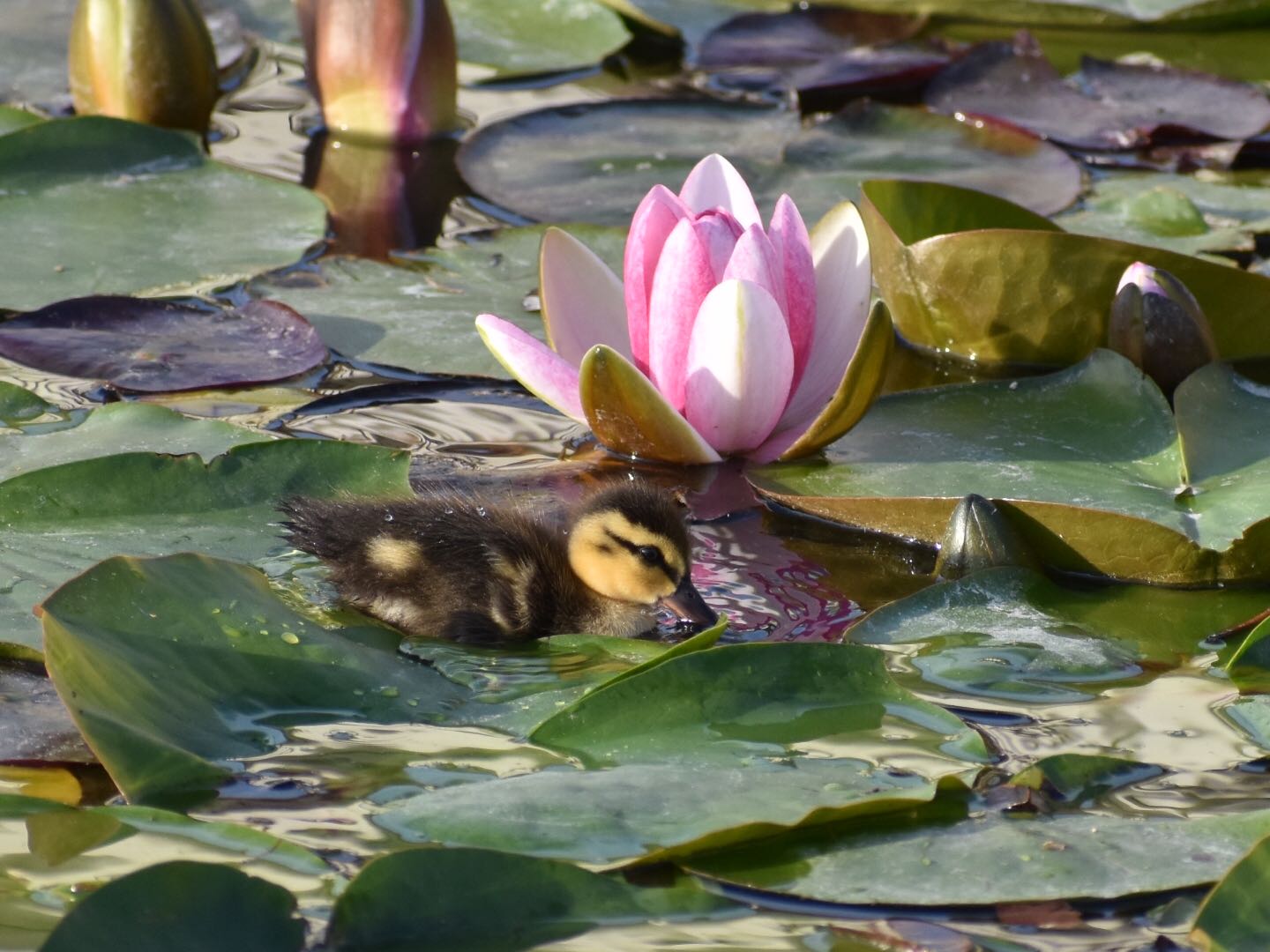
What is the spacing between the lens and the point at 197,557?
2.32m

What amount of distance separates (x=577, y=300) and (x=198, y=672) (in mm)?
1277

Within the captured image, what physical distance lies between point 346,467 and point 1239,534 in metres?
1.39

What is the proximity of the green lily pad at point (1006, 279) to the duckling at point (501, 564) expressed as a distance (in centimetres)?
104

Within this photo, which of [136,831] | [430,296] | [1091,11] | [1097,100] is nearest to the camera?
[136,831]

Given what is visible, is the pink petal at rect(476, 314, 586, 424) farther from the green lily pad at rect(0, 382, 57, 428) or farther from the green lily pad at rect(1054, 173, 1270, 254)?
the green lily pad at rect(1054, 173, 1270, 254)

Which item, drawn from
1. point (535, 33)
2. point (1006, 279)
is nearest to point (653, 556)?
point (1006, 279)

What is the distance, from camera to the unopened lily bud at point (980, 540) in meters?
2.64

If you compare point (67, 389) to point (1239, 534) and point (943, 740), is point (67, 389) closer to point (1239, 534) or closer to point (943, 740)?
point (943, 740)

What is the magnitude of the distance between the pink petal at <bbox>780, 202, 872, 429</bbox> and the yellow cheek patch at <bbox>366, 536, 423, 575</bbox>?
88 cm

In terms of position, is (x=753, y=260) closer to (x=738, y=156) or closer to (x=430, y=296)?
(x=430, y=296)

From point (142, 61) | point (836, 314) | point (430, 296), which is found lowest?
point (430, 296)

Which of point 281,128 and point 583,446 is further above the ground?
point 281,128

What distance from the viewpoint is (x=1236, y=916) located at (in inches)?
70.4

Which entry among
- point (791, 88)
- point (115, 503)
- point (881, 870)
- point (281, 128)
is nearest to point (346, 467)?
point (115, 503)
